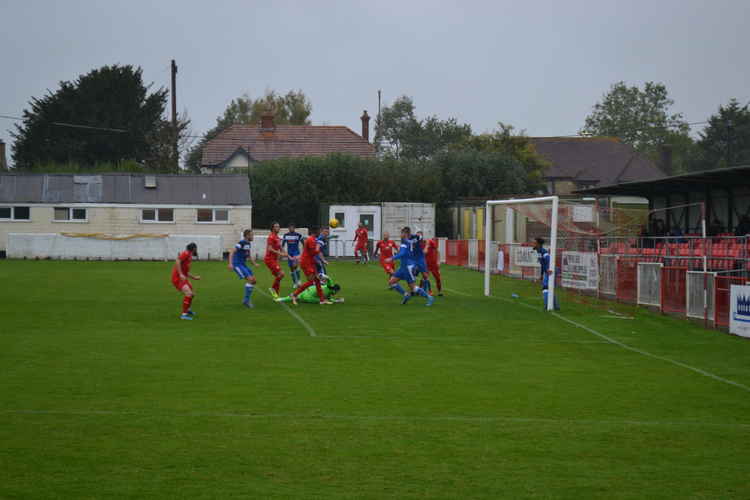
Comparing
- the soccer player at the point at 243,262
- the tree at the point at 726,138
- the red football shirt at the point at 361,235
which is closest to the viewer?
the soccer player at the point at 243,262

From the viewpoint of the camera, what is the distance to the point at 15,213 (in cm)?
4909

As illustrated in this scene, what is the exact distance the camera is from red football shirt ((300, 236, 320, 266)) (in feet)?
75.6

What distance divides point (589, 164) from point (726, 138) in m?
24.8

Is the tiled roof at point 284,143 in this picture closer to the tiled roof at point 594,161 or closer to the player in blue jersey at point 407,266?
the tiled roof at point 594,161

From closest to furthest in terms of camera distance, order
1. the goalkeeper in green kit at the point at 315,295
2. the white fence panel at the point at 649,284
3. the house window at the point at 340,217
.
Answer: the white fence panel at the point at 649,284, the goalkeeper in green kit at the point at 315,295, the house window at the point at 340,217

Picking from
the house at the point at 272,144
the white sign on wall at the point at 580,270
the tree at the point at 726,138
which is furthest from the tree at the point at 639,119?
the white sign on wall at the point at 580,270

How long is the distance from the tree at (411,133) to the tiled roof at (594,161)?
1318 centimetres

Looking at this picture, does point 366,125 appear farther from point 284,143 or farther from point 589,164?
point 589,164

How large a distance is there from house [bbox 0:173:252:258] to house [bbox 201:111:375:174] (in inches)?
896

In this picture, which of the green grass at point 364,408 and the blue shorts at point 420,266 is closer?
the green grass at point 364,408

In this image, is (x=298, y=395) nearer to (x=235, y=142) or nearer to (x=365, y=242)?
(x=365, y=242)

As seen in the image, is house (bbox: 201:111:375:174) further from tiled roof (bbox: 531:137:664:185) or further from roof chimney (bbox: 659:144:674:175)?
roof chimney (bbox: 659:144:674:175)

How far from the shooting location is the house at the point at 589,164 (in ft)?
284

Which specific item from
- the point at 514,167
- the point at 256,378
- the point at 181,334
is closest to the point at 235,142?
the point at 514,167
